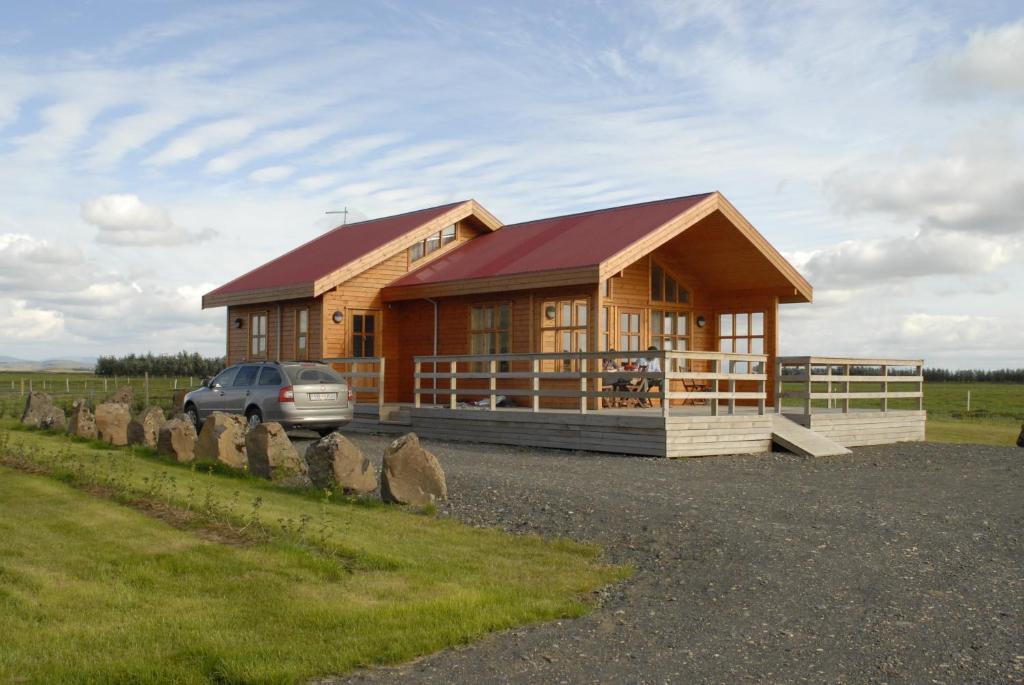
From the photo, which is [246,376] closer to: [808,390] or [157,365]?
[808,390]

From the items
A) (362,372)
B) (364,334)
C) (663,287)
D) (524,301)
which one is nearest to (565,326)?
(524,301)

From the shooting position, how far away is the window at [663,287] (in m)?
23.2

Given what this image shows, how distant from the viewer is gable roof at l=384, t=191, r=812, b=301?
1934 centimetres

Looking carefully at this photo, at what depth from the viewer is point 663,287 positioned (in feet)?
76.7

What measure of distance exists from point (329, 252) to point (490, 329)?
7.09 meters

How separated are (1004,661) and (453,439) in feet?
48.4

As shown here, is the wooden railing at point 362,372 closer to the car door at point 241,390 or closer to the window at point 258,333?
the car door at point 241,390

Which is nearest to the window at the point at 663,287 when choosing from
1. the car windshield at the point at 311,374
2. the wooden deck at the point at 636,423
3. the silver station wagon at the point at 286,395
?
the wooden deck at the point at 636,423

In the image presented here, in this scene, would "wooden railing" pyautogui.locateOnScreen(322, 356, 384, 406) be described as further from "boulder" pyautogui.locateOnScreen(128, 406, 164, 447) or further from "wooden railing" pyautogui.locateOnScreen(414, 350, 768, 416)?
"boulder" pyautogui.locateOnScreen(128, 406, 164, 447)

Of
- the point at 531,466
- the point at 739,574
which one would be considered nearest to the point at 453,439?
the point at 531,466

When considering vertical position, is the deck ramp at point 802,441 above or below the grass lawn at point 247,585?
above

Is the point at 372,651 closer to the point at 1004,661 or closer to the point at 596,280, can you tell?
the point at 1004,661

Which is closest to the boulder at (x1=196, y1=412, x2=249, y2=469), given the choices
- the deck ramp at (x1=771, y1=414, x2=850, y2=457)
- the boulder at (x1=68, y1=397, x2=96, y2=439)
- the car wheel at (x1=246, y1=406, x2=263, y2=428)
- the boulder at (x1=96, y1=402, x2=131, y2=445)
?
the boulder at (x1=96, y1=402, x2=131, y2=445)

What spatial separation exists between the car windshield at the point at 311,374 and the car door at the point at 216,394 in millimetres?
1767
